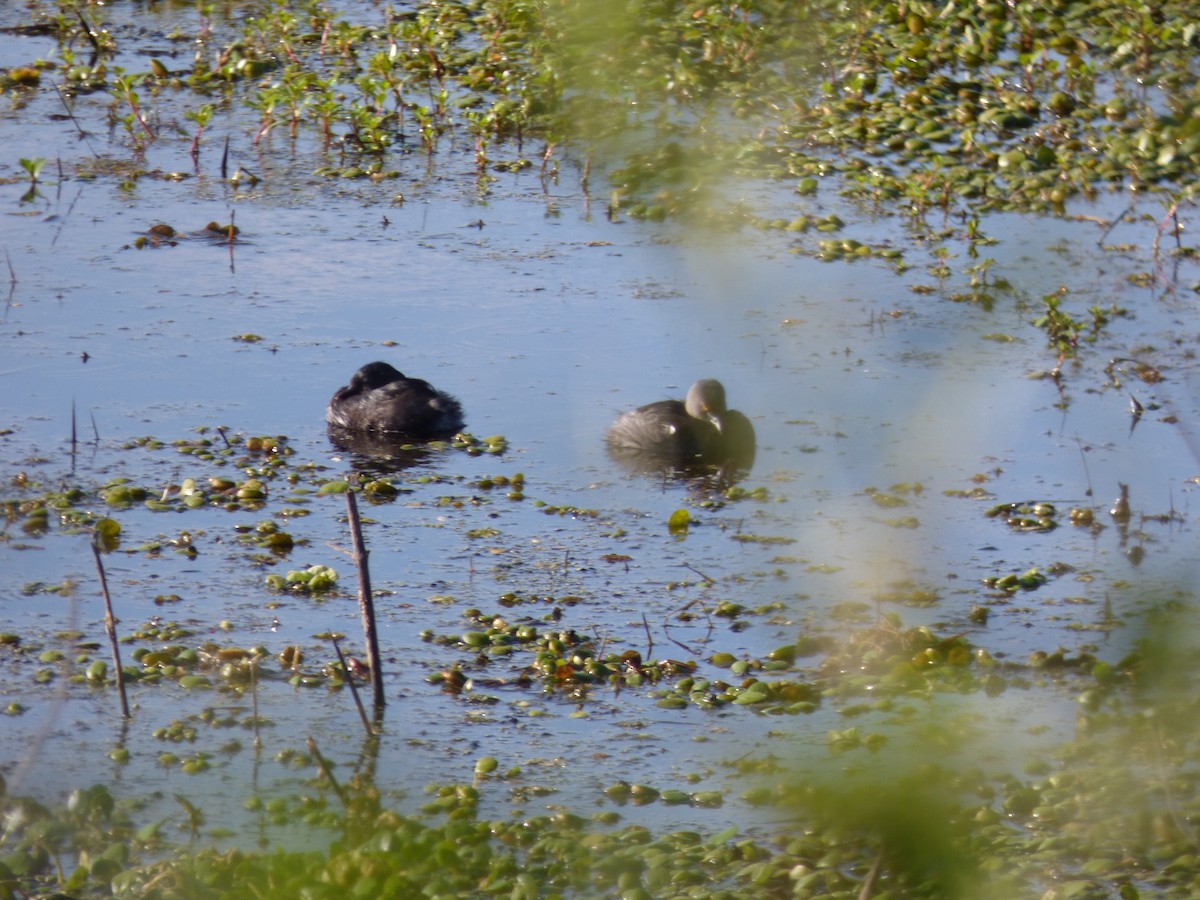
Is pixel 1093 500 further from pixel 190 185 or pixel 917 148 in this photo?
pixel 190 185

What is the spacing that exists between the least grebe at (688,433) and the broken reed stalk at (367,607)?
2.36 metres

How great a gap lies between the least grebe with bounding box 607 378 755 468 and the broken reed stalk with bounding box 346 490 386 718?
2359 millimetres

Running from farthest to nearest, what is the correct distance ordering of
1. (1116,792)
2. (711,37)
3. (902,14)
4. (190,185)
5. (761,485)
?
1. (190,185)
2. (761,485)
3. (1116,792)
4. (902,14)
5. (711,37)

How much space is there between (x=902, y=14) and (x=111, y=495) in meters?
4.63

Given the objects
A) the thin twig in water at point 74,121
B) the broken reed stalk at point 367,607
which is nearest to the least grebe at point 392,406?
the broken reed stalk at point 367,607

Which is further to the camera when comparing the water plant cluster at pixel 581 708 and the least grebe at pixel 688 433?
the least grebe at pixel 688 433

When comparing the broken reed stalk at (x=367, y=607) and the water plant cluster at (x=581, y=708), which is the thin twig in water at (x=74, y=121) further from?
the broken reed stalk at (x=367, y=607)

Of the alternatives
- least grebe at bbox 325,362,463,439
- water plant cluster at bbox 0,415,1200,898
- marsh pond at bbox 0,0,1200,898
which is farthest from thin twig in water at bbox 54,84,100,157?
water plant cluster at bbox 0,415,1200,898

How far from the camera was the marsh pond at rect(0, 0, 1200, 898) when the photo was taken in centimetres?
185

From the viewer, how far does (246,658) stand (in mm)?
5336

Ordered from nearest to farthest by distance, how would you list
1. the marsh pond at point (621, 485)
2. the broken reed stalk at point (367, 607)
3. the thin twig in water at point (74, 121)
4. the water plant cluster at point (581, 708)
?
the marsh pond at point (621, 485), the water plant cluster at point (581, 708), the broken reed stalk at point (367, 607), the thin twig in water at point (74, 121)

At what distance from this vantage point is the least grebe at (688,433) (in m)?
7.25

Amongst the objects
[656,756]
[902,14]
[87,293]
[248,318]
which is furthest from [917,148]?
[902,14]

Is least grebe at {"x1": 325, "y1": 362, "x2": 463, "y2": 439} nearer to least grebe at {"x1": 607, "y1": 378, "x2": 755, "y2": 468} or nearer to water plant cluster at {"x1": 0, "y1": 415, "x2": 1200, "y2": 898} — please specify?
water plant cluster at {"x1": 0, "y1": 415, "x2": 1200, "y2": 898}
